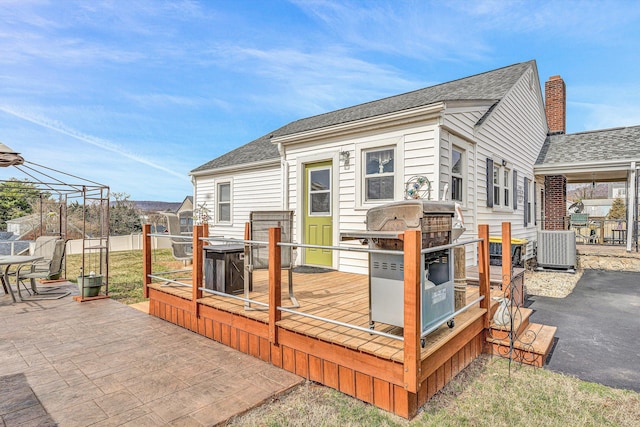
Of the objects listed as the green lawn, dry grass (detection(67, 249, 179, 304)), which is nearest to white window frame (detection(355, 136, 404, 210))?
the green lawn

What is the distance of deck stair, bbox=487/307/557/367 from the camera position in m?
3.10

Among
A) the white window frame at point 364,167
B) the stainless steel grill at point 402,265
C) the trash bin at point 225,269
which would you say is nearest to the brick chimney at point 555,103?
the white window frame at point 364,167

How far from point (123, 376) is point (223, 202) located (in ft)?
26.8

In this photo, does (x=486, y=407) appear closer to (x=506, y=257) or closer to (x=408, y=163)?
(x=506, y=257)

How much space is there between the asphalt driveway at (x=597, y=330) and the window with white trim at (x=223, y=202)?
8.52 meters

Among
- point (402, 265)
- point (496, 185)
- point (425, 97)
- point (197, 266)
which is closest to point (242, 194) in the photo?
point (425, 97)

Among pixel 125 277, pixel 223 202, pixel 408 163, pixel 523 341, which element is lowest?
pixel 125 277

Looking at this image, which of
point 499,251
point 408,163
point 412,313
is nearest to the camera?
point 412,313

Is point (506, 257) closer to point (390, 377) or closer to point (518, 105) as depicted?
point (390, 377)

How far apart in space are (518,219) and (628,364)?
20.2 feet

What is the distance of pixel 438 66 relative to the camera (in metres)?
12.5

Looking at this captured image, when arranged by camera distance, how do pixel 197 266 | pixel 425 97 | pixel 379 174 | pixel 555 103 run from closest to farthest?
1. pixel 197 266
2. pixel 379 174
3. pixel 425 97
4. pixel 555 103

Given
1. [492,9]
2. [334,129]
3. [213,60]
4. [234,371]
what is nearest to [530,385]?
[234,371]

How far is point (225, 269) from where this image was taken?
3.96m
